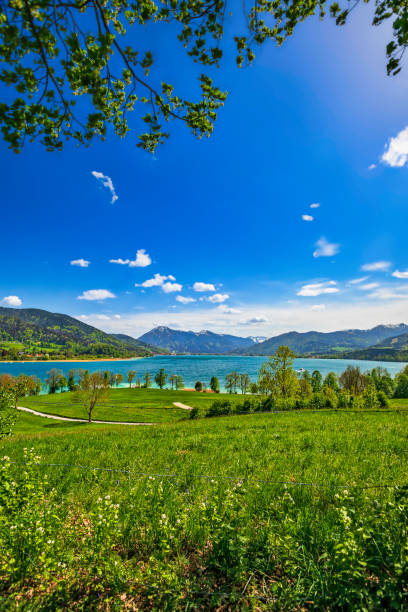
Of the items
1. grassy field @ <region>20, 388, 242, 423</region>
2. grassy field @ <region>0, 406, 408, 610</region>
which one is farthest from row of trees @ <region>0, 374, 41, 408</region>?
grassy field @ <region>0, 406, 408, 610</region>

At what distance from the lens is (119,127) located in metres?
4.94

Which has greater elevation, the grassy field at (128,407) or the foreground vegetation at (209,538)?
the foreground vegetation at (209,538)

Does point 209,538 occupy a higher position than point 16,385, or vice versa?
point 209,538

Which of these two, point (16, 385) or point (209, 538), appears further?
point (16, 385)

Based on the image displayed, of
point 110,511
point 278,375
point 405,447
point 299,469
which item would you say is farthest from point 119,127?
point 278,375

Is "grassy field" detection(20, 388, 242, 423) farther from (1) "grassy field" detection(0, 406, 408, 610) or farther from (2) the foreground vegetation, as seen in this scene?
(1) "grassy field" detection(0, 406, 408, 610)

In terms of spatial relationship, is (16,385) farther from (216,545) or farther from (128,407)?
(128,407)

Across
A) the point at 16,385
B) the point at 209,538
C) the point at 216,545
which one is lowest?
the point at 16,385

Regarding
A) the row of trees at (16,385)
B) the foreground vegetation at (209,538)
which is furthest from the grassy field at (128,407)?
the foreground vegetation at (209,538)

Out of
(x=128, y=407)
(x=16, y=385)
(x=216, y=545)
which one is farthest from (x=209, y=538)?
(x=128, y=407)

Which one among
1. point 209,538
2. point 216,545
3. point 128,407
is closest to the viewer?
point 216,545

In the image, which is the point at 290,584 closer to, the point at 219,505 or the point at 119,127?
the point at 219,505

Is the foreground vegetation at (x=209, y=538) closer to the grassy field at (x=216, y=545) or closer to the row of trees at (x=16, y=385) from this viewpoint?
→ the grassy field at (x=216, y=545)

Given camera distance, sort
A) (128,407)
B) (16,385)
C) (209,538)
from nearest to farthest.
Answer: (209,538)
(16,385)
(128,407)
